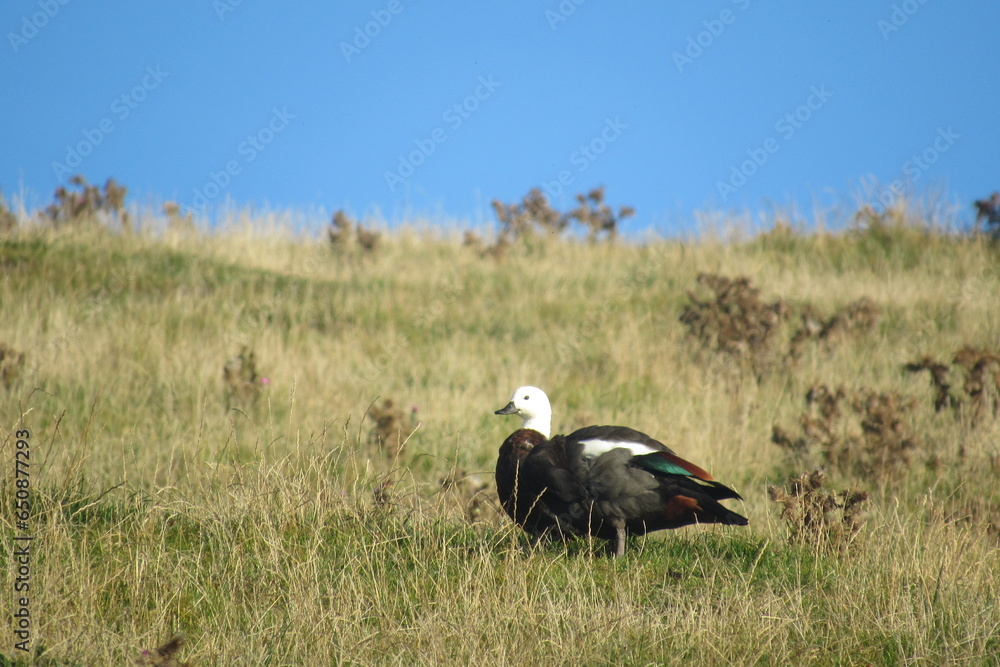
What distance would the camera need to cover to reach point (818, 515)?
5090 mm

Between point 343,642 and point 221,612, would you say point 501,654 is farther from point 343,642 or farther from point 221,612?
point 221,612

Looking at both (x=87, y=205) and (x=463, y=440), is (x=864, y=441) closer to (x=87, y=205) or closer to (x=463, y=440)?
(x=463, y=440)

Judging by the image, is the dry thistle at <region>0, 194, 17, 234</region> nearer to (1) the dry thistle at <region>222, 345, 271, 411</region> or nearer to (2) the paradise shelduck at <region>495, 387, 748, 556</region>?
(1) the dry thistle at <region>222, 345, 271, 411</region>

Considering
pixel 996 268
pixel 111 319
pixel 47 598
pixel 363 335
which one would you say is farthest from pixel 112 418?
pixel 996 268

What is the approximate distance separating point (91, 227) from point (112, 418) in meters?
6.72

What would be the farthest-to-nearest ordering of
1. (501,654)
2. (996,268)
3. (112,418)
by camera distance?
(996,268)
(112,418)
(501,654)

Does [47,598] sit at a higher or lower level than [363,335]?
lower

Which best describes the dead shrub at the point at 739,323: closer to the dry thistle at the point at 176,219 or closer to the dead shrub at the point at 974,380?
the dead shrub at the point at 974,380

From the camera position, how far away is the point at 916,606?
3.99 m

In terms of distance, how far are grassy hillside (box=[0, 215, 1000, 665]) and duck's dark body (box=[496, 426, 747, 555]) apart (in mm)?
233

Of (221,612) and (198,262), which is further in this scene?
(198,262)

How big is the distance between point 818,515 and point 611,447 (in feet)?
4.86

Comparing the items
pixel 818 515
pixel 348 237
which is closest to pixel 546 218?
pixel 348 237

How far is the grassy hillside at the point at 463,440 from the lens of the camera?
3699 mm
